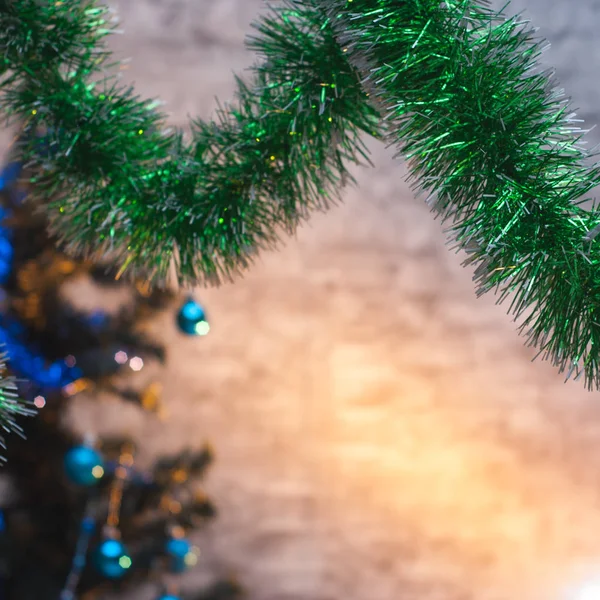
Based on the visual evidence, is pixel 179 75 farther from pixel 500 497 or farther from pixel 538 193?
pixel 538 193

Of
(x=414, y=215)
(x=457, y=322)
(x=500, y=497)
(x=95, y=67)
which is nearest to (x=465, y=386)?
(x=457, y=322)

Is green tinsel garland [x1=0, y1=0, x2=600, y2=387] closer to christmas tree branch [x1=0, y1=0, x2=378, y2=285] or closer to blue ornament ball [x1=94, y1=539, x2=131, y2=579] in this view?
christmas tree branch [x1=0, y1=0, x2=378, y2=285]

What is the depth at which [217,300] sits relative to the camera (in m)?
1.78

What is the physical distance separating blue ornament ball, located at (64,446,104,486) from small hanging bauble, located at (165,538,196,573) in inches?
11.6

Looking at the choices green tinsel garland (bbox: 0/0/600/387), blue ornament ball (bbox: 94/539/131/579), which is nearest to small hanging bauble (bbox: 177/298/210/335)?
blue ornament ball (bbox: 94/539/131/579)

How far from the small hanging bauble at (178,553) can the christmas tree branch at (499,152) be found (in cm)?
140

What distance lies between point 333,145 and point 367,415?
135 centimetres

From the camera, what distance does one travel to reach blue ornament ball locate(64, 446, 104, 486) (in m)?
1.39

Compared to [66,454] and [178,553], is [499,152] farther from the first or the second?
[178,553]

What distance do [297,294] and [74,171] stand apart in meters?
1.30

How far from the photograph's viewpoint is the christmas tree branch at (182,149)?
47cm

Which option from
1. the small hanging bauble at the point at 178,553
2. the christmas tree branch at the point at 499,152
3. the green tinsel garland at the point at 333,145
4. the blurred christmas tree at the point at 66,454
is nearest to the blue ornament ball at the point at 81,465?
the blurred christmas tree at the point at 66,454

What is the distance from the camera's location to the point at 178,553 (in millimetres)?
1574

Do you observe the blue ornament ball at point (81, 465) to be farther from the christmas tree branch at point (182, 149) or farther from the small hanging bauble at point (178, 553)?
the christmas tree branch at point (182, 149)
